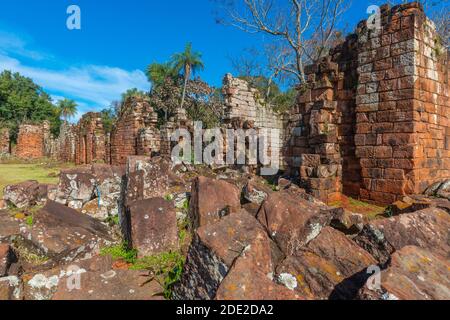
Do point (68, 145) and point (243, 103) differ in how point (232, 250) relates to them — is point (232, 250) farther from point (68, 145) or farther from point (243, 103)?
point (68, 145)

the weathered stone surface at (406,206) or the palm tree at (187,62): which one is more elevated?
the palm tree at (187,62)

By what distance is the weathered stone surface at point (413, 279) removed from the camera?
1997mm

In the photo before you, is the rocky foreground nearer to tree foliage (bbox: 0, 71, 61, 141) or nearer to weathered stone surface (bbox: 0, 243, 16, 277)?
weathered stone surface (bbox: 0, 243, 16, 277)

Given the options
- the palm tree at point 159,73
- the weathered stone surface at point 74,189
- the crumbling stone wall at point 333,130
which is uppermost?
the palm tree at point 159,73

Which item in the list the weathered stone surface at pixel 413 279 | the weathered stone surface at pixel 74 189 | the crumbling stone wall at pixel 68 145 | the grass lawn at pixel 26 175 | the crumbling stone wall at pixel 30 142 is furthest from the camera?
the crumbling stone wall at pixel 30 142

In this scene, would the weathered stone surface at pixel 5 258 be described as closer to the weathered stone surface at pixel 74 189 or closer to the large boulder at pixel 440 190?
the weathered stone surface at pixel 74 189

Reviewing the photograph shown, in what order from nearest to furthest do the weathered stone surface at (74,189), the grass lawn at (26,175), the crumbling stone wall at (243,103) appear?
the weathered stone surface at (74,189) → the grass lawn at (26,175) → the crumbling stone wall at (243,103)

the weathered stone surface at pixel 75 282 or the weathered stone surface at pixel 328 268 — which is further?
the weathered stone surface at pixel 75 282

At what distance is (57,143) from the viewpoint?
1131 inches

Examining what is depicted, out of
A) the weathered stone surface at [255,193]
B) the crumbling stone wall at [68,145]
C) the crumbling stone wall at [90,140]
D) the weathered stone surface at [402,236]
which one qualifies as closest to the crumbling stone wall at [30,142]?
the crumbling stone wall at [68,145]

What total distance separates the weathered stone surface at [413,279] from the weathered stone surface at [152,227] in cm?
253

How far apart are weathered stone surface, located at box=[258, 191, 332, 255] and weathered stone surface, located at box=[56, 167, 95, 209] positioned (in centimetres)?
383
